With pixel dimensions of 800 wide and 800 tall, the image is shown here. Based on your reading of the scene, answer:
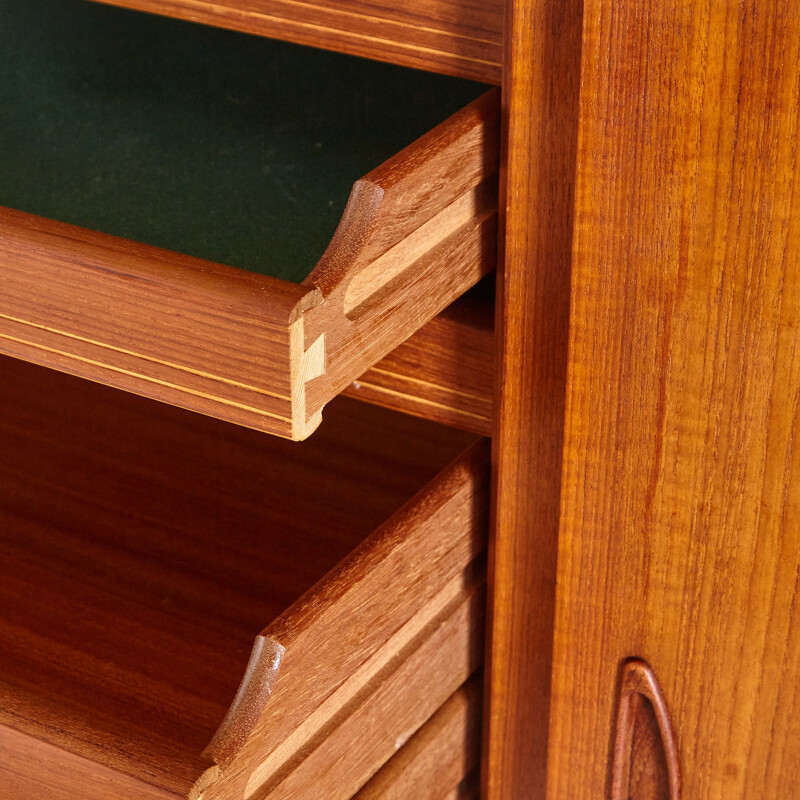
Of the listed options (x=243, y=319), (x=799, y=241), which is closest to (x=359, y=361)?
(x=243, y=319)

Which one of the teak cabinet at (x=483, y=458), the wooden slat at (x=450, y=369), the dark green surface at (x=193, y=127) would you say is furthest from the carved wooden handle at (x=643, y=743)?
the dark green surface at (x=193, y=127)

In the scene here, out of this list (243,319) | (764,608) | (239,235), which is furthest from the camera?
(239,235)

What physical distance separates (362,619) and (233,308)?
169mm

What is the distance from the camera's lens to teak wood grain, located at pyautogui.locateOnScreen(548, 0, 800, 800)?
0.42 metres

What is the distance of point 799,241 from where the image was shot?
0.43 metres

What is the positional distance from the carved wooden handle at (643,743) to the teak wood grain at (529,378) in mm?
47

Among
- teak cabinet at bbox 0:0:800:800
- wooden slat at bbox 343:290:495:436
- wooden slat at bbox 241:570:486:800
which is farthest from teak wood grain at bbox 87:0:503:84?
wooden slat at bbox 241:570:486:800

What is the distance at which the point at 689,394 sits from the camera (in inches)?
18.4

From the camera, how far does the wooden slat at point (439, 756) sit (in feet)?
1.88

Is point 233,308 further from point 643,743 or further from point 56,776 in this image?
point 643,743

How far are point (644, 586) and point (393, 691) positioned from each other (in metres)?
0.13

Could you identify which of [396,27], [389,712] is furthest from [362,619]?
[396,27]

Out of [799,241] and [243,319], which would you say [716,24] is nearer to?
[799,241]

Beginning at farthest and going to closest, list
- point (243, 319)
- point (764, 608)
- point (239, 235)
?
point (239, 235) < point (764, 608) < point (243, 319)
